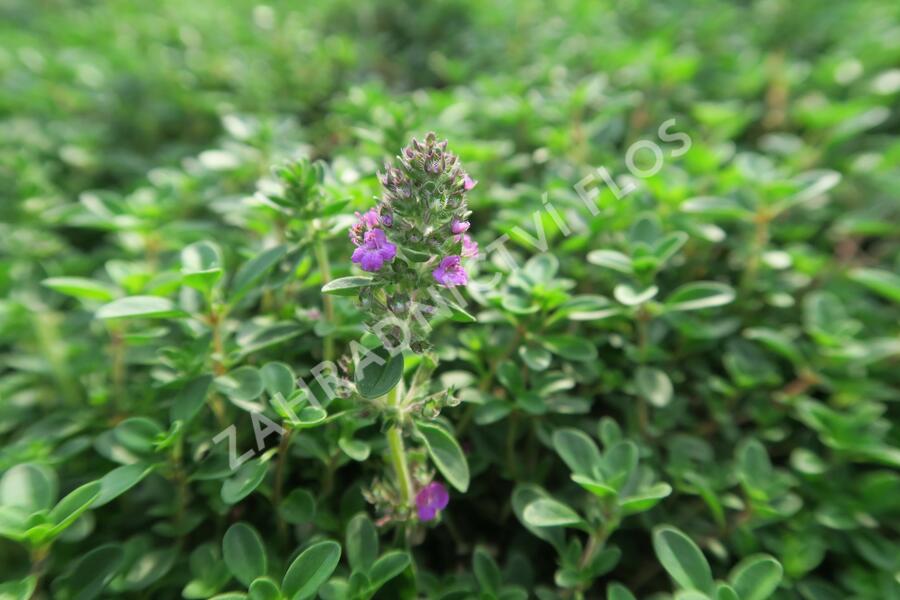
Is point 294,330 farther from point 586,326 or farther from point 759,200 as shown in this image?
point 759,200

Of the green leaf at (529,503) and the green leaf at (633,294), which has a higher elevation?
the green leaf at (633,294)

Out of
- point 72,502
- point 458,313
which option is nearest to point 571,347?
point 458,313

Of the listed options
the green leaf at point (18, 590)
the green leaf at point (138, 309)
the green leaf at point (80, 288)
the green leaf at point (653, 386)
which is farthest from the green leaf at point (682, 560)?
the green leaf at point (80, 288)

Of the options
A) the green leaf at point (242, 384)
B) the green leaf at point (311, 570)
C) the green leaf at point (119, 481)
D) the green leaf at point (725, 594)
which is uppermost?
the green leaf at point (242, 384)

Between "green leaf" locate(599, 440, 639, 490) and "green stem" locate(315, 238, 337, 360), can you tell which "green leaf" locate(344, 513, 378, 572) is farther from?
"green leaf" locate(599, 440, 639, 490)

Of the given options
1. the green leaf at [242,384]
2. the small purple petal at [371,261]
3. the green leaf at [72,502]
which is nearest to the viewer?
the small purple petal at [371,261]

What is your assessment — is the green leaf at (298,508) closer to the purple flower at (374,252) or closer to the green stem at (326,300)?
the green stem at (326,300)

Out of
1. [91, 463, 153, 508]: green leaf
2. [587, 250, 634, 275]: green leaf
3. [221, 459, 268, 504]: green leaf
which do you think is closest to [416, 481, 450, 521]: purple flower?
[221, 459, 268, 504]: green leaf
